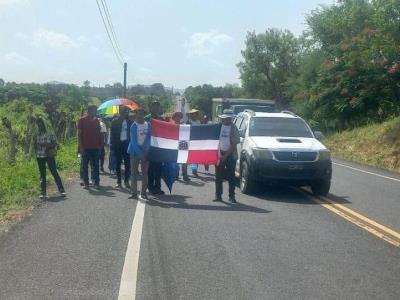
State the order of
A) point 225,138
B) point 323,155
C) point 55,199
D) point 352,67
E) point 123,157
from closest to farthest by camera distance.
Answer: point 55,199, point 225,138, point 323,155, point 123,157, point 352,67

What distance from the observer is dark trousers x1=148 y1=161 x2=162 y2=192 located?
12117 mm

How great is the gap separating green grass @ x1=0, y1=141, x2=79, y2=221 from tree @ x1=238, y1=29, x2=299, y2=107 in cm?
5315

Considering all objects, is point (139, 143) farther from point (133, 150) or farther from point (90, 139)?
point (90, 139)

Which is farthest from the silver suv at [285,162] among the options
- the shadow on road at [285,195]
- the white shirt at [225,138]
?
the white shirt at [225,138]

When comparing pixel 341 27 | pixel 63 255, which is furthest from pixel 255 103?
pixel 63 255

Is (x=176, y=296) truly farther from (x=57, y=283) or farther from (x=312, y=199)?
(x=312, y=199)

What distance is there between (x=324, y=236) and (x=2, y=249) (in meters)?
4.16

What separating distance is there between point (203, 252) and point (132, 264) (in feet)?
3.19

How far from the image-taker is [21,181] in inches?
485

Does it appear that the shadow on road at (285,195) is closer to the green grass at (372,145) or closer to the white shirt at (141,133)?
the white shirt at (141,133)

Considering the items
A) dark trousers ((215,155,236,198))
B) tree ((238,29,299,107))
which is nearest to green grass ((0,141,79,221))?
dark trousers ((215,155,236,198))

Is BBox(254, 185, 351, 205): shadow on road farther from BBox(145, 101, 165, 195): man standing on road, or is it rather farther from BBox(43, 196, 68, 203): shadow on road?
BBox(43, 196, 68, 203): shadow on road

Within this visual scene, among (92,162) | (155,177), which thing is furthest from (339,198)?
(92,162)

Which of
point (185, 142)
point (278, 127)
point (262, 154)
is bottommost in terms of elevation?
point (262, 154)
